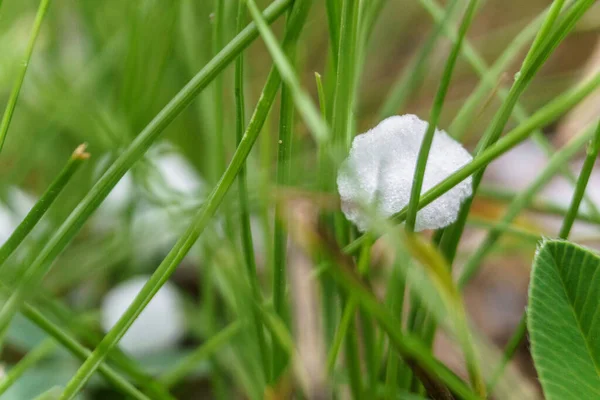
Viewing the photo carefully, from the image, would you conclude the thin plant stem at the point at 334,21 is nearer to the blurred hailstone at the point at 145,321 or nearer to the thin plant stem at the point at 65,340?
the thin plant stem at the point at 65,340

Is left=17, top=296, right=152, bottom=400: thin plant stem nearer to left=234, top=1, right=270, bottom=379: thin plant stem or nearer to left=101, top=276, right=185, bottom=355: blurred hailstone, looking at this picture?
left=234, top=1, right=270, bottom=379: thin plant stem

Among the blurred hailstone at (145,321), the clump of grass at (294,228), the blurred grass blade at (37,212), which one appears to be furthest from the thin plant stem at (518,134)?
the blurred hailstone at (145,321)

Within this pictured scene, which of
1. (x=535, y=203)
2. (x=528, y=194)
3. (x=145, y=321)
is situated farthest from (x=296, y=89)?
(x=145, y=321)

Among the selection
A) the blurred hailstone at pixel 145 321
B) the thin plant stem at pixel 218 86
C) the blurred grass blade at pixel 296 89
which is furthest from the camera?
the blurred hailstone at pixel 145 321

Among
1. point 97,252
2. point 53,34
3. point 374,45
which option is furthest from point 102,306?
point 374,45

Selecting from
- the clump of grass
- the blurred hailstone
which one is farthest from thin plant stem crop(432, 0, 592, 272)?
the blurred hailstone

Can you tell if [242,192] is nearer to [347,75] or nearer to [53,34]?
[347,75]
